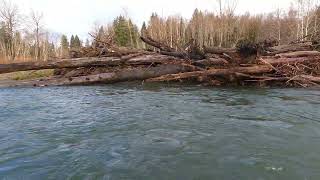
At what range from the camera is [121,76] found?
14.3 m

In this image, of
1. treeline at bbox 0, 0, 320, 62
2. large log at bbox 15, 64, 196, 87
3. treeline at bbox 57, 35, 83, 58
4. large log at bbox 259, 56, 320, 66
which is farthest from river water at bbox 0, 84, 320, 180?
treeline at bbox 0, 0, 320, 62

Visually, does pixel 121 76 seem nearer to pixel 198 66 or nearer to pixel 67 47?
pixel 198 66

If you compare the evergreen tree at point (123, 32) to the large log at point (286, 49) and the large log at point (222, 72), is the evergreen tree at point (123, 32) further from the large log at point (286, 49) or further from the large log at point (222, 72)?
the large log at point (222, 72)

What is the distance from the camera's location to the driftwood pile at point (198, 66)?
13.2 meters

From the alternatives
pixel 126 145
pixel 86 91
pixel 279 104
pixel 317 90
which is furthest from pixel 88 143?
pixel 317 90

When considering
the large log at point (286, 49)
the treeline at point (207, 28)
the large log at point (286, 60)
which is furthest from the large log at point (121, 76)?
the treeline at point (207, 28)

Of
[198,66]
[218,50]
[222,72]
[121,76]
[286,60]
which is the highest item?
[218,50]

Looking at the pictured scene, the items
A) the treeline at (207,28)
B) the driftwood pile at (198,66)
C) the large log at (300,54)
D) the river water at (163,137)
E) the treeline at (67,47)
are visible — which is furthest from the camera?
the treeline at (207,28)

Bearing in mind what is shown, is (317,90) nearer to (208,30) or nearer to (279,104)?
(279,104)

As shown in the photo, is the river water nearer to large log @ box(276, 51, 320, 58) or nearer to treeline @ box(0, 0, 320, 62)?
large log @ box(276, 51, 320, 58)

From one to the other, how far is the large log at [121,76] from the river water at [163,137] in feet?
11.2

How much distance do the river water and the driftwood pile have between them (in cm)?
249

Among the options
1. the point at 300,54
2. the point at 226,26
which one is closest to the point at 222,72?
the point at 300,54

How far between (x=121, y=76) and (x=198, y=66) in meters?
2.96
